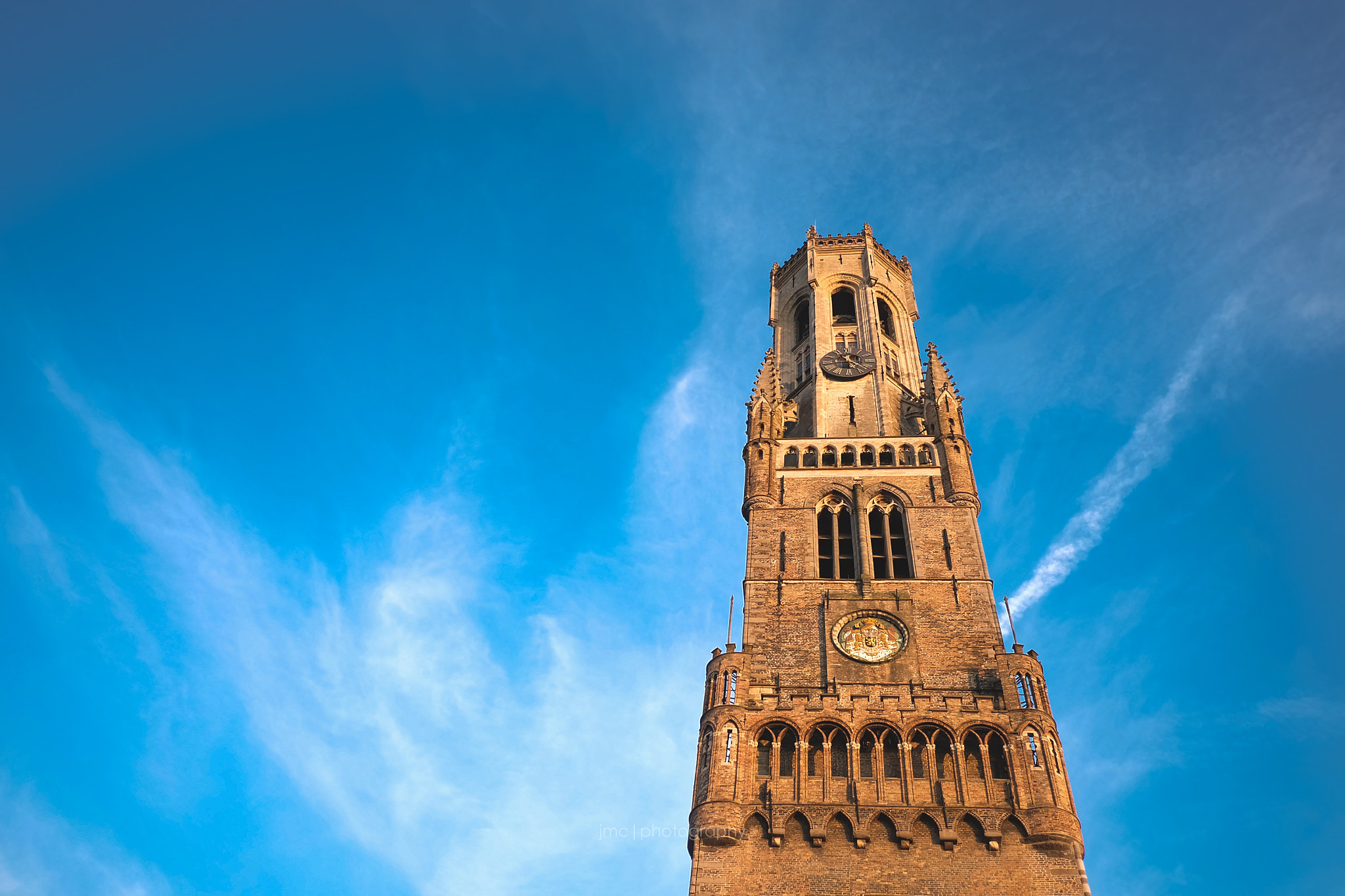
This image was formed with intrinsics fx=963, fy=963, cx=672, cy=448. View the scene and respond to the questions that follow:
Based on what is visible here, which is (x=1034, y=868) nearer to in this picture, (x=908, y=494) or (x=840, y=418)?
(x=908, y=494)

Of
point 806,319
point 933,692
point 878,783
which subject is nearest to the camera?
point 878,783

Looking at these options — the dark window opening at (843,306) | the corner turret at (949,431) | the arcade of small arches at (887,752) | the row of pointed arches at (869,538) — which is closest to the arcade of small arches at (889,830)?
the arcade of small arches at (887,752)

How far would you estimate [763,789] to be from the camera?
37.3m

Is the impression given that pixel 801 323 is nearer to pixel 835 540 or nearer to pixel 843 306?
pixel 843 306

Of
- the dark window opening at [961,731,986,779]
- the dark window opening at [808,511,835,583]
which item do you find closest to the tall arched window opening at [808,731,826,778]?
the dark window opening at [961,731,986,779]

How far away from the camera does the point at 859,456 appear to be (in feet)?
181

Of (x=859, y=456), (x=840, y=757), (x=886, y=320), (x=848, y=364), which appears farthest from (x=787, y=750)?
(x=886, y=320)

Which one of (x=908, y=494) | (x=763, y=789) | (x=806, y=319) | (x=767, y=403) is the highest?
(x=806, y=319)

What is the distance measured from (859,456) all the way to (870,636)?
1404 centimetres

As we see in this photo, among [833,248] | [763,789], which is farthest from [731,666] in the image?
[833,248]

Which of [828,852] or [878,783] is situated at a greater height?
[878,783]

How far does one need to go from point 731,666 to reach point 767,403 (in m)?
21.9

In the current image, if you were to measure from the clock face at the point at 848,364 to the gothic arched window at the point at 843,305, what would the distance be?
5.52m

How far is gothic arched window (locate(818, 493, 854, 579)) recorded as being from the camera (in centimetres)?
4888
